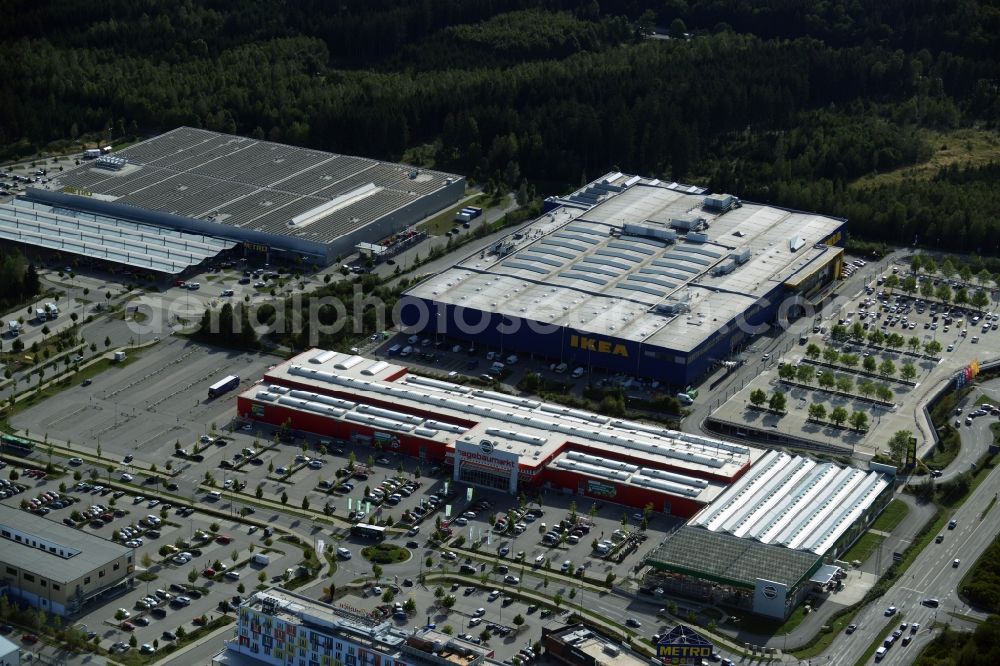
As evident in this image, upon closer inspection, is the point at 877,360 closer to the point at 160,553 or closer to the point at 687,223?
the point at 687,223

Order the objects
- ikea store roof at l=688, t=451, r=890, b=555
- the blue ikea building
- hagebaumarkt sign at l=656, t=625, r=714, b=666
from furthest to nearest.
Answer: the blue ikea building
ikea store roof at l=688, t=451, r=890, b=555
hagebaumarkt sign at l=656, t=625, r=714, b=666

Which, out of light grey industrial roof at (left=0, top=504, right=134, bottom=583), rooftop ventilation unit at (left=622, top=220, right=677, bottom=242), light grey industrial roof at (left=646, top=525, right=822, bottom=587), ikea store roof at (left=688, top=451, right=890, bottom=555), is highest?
rooftop ventilation unit at (left=622, top=220, right=677, bottom=242)

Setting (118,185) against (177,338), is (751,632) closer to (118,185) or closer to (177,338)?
(177,338)

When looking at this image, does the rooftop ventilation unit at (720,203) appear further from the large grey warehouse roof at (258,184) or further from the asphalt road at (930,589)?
the asphalt road at (930,589)

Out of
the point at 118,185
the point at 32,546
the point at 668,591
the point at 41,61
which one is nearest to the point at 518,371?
the point at 668,591

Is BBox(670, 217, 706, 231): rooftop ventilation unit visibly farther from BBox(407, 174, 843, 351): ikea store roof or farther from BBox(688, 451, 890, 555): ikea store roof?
BBox(688, 451, 890, 555): ikea store roof

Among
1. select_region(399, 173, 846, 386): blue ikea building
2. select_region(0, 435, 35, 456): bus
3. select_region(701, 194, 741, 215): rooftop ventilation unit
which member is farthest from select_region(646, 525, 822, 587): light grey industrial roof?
select_region(701, 194, 741, 215): rooftop ventilation unit

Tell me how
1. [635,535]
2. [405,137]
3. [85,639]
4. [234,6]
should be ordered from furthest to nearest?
1. [234,6]
2. [405,137]
3. [635,535]
4. [85,639]
